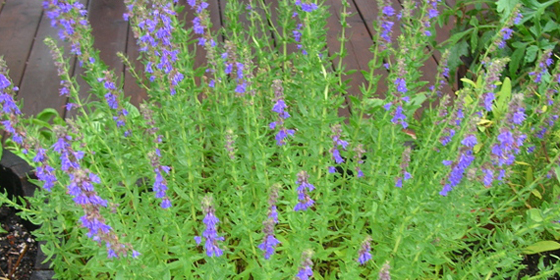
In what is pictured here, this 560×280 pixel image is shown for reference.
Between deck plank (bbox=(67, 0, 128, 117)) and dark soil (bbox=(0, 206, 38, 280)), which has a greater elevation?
deck plank (bbox=(67, 0, 128, 117))

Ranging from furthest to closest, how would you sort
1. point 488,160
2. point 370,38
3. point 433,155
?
point 370,38, point 433,155, point 488,160

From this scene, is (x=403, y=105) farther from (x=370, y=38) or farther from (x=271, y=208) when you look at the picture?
(x=370, y=38)

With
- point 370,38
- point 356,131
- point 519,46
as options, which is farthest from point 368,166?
point 370,38

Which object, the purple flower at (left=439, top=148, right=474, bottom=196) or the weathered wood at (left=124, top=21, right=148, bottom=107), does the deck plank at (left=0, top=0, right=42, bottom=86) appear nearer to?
the weathered wood at (left=124, top=21, right=148, bottom=107)

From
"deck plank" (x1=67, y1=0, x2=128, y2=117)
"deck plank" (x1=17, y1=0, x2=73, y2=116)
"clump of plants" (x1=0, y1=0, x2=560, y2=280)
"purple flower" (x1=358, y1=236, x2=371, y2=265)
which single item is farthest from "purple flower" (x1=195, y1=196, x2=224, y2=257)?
"deck plank" (x1=67, y1=0, x2=128, y2=117)

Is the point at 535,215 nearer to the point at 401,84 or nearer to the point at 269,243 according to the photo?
the point at 401,84

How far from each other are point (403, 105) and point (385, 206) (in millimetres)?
410

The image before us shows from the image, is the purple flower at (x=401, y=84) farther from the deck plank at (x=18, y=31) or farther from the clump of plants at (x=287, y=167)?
the deck plank at (x=18, y=31)

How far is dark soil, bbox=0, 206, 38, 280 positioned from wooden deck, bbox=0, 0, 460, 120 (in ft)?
3.41

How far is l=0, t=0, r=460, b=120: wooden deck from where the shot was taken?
12.1ft

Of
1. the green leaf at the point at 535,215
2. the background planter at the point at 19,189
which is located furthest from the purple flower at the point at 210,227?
the background planter at the point at 19,189

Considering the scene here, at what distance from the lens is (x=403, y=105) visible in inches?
78.8

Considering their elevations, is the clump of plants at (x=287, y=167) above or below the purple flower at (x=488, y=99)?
below

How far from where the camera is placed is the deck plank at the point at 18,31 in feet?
13.0
